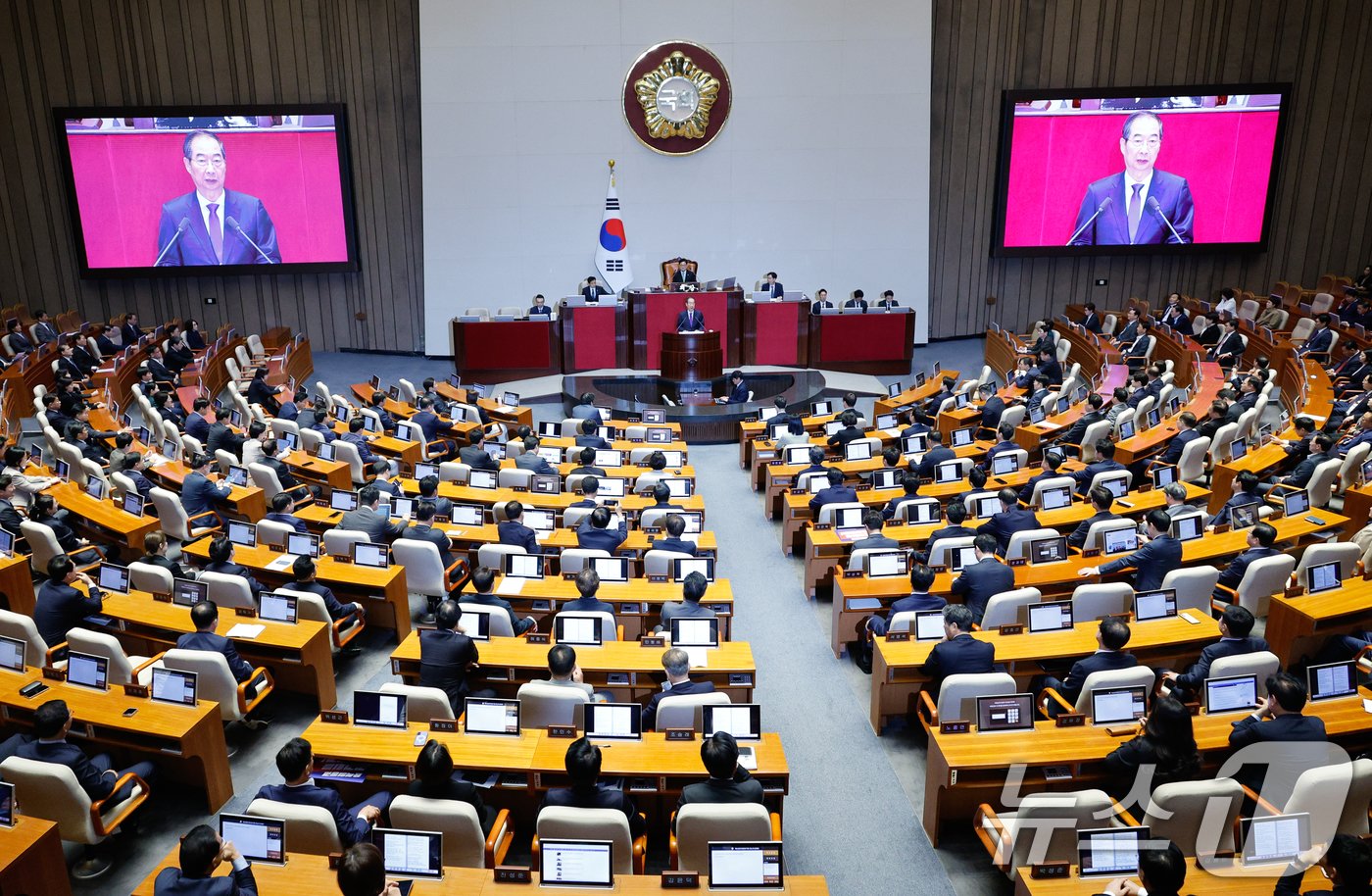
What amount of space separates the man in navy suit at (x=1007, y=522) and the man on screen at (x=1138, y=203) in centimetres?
1219

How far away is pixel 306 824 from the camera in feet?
14.6

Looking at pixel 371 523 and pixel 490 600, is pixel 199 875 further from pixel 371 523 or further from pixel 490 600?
pixel 371 523

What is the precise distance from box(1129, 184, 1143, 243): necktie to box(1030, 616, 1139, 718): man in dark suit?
1468 centimetres

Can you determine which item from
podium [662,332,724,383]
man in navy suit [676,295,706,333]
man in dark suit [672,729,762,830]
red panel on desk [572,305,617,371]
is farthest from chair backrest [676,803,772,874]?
red panel on desk [572,305,617,371]

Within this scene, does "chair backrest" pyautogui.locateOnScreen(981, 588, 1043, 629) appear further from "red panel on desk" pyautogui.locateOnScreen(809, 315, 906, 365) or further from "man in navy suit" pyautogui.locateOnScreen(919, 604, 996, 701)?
"red panel on desk" pyautogui.locateOnScreen(809, 315, 906, 365)

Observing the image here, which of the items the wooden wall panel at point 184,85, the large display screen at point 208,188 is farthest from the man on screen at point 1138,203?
the large display screen at point 208,188

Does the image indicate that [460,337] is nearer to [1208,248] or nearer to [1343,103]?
[1208,248]

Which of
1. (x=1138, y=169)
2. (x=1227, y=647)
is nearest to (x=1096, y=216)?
(x=1138, y=169)

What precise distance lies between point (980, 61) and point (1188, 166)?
14.3 ft

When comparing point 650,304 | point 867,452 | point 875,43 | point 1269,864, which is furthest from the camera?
point 875,43

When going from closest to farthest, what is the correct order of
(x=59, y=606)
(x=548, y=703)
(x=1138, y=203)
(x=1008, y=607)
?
(x=548, y=703) < (x=1008, y=607) < (x=59, y=606) < (x=1138, y=203)

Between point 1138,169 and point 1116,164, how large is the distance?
0.43 meters

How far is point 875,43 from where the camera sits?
17.8m

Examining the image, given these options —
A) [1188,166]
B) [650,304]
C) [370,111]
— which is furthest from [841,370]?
[370,111]
